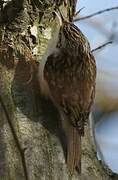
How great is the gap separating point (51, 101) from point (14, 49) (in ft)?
0.77

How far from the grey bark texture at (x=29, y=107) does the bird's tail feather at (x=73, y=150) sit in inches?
0.8

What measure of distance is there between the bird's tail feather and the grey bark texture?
2cm

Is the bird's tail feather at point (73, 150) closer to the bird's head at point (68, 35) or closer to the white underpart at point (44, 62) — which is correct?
the white underpart at point (44, 62)

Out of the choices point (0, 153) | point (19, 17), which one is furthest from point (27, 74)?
point (0, 153)

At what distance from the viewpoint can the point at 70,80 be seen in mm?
1863

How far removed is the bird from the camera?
5.61 feet

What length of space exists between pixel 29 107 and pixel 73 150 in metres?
0.21

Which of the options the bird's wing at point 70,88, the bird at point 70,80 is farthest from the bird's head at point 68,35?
the bird's wing at point 70,88

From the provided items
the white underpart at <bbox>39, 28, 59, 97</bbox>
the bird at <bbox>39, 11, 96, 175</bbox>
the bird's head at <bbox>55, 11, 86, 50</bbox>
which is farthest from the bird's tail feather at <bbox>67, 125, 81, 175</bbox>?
the bird's head at <bbox>55, 11, 86, 50</bbox>

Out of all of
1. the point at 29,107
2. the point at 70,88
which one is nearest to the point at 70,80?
the point at 70,88

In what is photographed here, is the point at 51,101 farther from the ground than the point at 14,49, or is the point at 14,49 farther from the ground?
the point at 14,49

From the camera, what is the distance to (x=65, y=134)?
1709 mm

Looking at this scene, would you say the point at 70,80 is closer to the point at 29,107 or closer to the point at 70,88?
the point at 70,88

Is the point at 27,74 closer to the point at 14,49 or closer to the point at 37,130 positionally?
the point at 14,49
